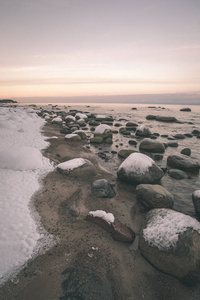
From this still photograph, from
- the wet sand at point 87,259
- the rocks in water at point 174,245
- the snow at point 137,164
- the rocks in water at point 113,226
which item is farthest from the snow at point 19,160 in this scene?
the rocks in water at point 174,245

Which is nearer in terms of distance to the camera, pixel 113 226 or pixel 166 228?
pixel 166 228

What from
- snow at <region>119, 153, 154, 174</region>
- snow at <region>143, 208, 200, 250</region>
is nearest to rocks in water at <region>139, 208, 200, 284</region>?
snow at <region>143, 208, 200, 250</region>

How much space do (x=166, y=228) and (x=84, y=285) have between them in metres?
2.12

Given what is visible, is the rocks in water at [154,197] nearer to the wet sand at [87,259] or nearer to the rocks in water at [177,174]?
the wet sand at [87,259]

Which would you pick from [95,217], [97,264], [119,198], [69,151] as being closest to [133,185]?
[119,198]

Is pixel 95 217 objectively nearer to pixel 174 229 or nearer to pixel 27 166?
pixel 174 229

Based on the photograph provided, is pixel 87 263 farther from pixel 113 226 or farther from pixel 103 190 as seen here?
pixel 103 190

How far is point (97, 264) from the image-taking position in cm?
334

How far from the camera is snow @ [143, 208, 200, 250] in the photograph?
3477 millimetres

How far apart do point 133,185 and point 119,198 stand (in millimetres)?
1220

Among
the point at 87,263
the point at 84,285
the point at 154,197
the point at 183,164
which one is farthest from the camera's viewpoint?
the point at 183,164

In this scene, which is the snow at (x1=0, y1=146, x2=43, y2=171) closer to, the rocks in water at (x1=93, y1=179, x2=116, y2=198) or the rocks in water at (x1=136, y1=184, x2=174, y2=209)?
the rocks in water at (x1=93, y1=179, x2=116, y2=198)

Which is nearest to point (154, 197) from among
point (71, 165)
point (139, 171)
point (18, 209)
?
point (139, 171)

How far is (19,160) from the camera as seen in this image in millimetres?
6754
